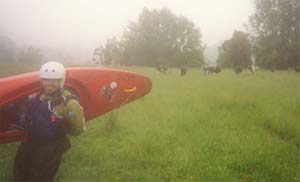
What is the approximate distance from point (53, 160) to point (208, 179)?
2.43 m

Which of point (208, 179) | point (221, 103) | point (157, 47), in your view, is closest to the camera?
point (208, 179)

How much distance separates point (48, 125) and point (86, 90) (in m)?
3.23

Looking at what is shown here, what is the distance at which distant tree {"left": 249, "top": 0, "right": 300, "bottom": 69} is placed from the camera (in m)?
31.9

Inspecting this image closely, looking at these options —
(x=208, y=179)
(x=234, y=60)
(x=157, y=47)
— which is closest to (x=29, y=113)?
(x=208, y=179)

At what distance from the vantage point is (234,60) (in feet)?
181

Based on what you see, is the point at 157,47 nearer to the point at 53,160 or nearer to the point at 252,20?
the point at 252,20

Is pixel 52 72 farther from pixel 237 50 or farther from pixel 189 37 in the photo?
pixel 237 50

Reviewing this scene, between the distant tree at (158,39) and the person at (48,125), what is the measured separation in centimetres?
3321

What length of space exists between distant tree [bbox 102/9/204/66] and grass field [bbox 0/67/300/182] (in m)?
27.9

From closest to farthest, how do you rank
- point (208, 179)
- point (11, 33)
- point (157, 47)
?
point (208, 179) < point (11, 33) < point (157, 47)

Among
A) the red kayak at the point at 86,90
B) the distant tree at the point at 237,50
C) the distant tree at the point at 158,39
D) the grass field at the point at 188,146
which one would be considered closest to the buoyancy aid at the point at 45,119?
the grass field at the point at 188,146

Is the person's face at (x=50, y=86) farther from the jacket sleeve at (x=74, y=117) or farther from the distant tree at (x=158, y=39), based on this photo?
the distant tree at (x=158, y=39)

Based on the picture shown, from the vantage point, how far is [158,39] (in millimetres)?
37594

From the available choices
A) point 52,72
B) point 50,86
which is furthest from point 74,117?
point 52,72
